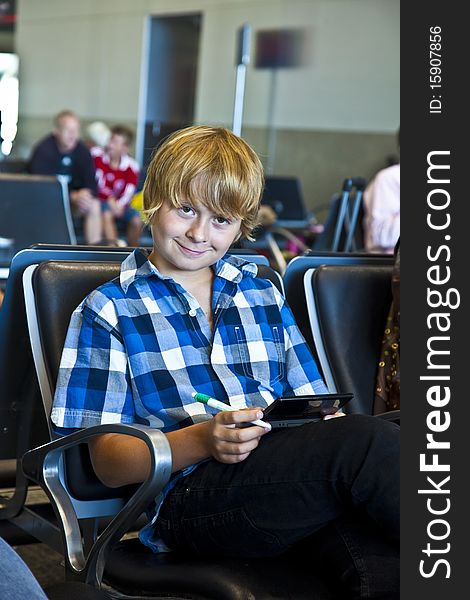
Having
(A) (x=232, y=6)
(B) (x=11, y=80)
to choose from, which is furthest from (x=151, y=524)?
(B) (x=11, y=80)

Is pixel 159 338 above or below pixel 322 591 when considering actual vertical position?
above

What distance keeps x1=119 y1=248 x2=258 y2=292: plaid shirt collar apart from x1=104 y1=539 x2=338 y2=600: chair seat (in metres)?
0.46

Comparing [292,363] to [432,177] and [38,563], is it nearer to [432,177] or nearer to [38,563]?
[432,177]

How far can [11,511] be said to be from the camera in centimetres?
224

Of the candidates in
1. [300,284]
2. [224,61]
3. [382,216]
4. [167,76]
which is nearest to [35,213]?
[382,216]

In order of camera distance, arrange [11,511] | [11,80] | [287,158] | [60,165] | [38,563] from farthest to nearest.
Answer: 1. [11,80]
2. [287,158]
3. [60,165]
4. [38,563]
5. [11,511]

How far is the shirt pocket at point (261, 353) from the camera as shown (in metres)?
1.90

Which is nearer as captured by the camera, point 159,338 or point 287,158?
point 159,338

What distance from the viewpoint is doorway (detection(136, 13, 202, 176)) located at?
12.3m

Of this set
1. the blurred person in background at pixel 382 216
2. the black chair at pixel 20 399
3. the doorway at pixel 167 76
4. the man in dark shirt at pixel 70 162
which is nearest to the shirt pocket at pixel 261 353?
the black chair at pixel 20 399

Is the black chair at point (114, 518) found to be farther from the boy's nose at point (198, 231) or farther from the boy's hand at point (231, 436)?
the boy's nose at point (198, 231)

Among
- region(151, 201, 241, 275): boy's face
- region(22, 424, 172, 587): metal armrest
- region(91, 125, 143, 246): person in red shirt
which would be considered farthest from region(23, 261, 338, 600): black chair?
region(91, 125, 143, 246): person in red shirt

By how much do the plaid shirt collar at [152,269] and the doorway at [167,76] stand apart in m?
10.4

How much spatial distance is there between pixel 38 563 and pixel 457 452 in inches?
67.5
